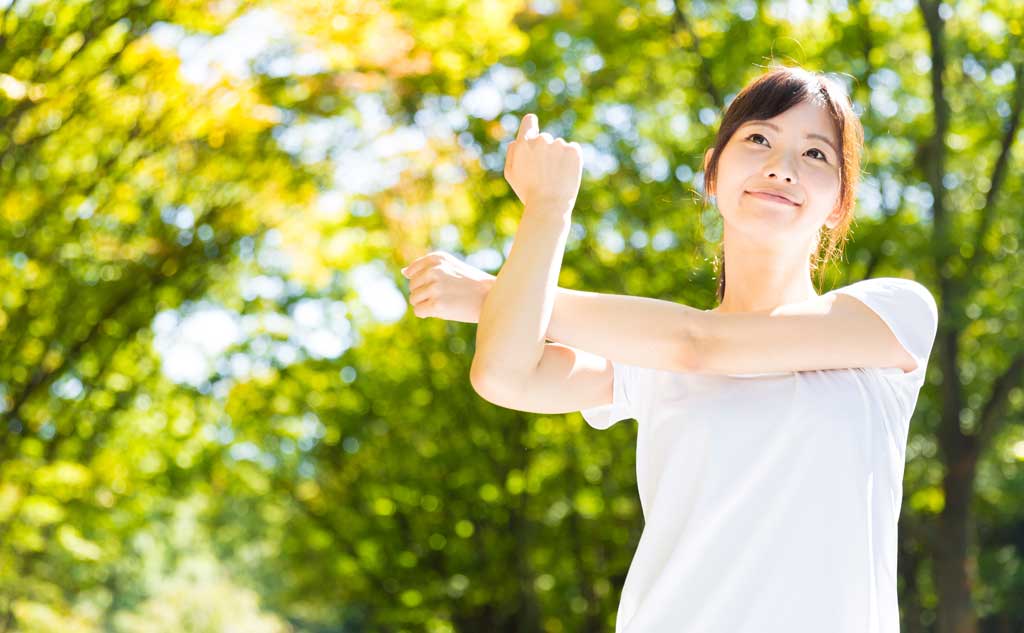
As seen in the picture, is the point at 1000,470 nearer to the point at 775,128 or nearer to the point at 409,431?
the point at 409,431

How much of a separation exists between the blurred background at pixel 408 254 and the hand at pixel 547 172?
4.16 meters

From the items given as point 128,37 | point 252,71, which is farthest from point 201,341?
point 128,37

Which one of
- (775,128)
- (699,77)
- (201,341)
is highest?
(775,128)

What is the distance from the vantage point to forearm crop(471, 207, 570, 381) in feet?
4.31

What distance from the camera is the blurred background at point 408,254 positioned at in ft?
23.5

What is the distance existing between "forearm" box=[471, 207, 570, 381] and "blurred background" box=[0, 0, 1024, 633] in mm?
4215

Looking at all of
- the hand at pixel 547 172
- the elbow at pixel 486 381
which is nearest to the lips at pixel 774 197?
the hand at pixel 547 172

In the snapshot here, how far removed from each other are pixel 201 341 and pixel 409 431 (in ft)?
8.71

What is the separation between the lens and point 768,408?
1404 mm

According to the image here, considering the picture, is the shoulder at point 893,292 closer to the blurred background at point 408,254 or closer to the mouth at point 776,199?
the mouth at point 776,199

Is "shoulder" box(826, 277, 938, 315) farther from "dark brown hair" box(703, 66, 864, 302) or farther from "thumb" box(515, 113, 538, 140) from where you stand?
"thumb" box(515, 113, 538, 140)

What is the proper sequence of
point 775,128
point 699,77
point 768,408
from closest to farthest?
point 768,408
point 775,128
point 699,77

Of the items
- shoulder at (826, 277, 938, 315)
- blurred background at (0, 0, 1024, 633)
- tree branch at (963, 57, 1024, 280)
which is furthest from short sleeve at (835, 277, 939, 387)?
tree branch at (963, 57, 1024, 280)

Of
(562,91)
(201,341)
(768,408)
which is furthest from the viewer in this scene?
(201,341)
